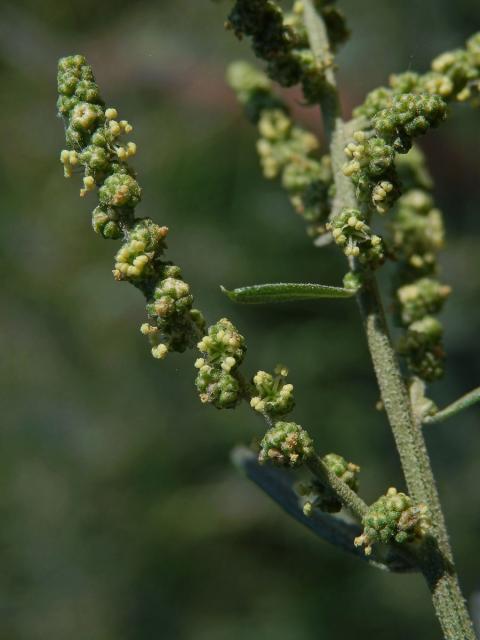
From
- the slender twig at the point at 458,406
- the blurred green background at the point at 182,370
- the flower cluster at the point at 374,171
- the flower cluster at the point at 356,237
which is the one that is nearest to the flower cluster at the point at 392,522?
the slender twig at the point at 458,406

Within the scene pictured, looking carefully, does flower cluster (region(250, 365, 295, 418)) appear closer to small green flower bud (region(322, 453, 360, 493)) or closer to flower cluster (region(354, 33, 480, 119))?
small green flower bud (region(322, 453, 360, 493))

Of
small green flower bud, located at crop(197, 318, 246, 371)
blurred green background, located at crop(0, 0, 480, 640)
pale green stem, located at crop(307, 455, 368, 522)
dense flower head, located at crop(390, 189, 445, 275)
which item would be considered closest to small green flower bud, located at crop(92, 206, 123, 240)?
small green flower bud, located at crop(197, 318, 246, 371)

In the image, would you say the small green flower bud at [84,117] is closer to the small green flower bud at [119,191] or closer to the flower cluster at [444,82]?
the small green flower bud at [119,191]

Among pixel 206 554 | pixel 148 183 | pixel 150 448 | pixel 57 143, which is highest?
pixel 57 143

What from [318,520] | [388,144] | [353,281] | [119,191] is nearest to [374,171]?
[388,144]

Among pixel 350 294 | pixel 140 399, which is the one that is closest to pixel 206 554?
pixel 140 399

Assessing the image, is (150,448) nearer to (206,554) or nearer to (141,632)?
(206,554)

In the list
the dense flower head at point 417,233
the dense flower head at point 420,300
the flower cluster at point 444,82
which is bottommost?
the dense flower head at point 420,300
